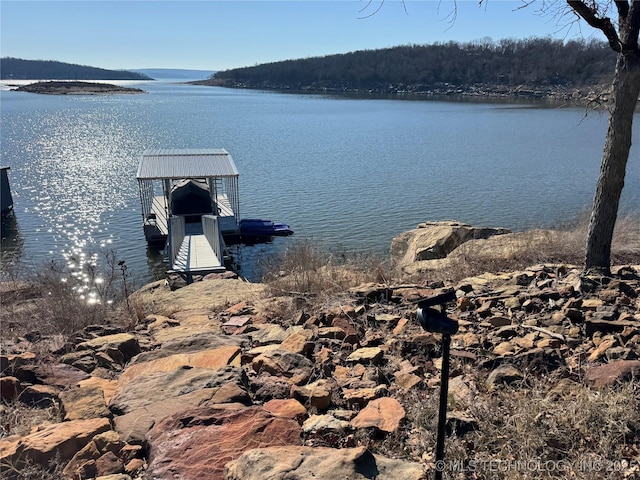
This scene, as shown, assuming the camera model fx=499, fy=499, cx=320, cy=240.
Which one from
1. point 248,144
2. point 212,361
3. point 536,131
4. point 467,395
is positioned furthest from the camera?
point 536,131

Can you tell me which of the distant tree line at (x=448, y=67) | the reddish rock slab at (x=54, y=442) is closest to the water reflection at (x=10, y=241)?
the reddish rock slab at (x=54, y=442)

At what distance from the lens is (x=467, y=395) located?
362 cm

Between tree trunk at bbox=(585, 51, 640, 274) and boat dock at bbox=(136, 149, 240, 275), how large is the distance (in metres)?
10.6

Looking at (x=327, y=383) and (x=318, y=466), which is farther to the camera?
(x=327, y=383)

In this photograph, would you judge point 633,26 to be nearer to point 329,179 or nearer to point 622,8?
point 622,8

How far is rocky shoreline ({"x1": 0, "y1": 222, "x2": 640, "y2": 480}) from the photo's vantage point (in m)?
2.97

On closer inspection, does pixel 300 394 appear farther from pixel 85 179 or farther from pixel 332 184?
pixel 85 179

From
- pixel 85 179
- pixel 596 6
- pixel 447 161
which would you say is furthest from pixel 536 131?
pixel 596 6

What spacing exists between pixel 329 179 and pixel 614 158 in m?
21.7

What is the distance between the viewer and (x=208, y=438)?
3084 mm

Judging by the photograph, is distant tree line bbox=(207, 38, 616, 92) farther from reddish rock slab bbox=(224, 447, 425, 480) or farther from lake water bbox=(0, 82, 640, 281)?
reddish rock slab bbox=(224, 447, 425, 480)

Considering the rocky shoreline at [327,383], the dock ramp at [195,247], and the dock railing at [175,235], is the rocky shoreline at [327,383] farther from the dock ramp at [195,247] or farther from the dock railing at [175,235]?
the dock railing at [175,235]

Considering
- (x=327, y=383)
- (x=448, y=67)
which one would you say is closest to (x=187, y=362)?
(x=327, y=383)

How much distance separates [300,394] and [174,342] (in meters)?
1.91
